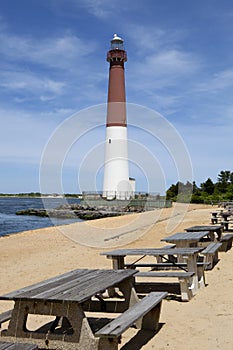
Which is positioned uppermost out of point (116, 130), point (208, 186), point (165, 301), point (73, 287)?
point (116, 130)

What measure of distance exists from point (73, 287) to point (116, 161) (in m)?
33.2

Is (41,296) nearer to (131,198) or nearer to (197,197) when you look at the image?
(131,198)

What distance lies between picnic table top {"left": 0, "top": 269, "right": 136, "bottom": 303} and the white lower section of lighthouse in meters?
31.5

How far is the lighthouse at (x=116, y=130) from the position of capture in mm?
36500

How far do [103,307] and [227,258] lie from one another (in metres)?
5.15

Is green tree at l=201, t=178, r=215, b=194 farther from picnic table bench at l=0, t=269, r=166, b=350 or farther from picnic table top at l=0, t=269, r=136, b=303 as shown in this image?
picnic table bench at l=0, t=269, r=166, b=350

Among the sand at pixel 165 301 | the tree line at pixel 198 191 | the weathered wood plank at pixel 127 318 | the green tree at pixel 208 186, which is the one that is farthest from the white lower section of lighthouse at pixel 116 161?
the weathered wood plank at pixel 127 318

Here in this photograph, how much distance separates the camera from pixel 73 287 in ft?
13.8

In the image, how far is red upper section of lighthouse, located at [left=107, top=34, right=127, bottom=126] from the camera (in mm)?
36750

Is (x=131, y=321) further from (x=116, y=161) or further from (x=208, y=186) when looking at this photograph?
(x=208, y=186)

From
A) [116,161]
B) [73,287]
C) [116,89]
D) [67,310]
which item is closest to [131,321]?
[67,310]

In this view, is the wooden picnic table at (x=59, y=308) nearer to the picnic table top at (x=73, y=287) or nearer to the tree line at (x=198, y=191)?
the picnic table top at (x=73, y=287)

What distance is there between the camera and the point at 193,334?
15.2 feet

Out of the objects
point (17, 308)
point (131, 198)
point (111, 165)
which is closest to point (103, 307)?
point (17, 308)
